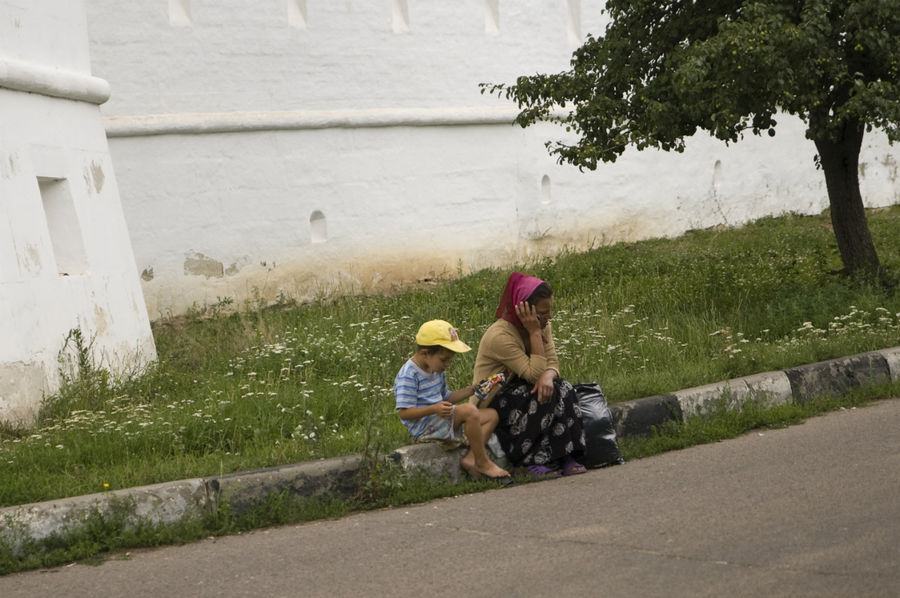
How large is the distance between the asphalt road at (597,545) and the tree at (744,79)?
352 centimetres

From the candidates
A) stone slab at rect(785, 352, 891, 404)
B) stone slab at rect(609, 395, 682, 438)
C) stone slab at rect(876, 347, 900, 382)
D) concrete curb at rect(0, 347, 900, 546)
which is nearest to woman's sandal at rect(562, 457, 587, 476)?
concrete curb at rect(0, 347, 900, 546)

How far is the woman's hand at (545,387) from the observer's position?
6.34 m

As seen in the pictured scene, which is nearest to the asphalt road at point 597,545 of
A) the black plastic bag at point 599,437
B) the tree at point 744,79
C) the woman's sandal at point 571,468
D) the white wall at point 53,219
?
the woman's sandal at point 571,468

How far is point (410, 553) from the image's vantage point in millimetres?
4961

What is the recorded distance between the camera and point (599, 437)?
6508mm

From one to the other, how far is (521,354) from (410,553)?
1.76 metres

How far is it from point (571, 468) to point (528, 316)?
886 mm

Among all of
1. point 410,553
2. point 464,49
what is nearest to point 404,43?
point 464,49

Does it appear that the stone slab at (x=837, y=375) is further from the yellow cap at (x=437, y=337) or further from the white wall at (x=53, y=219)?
the white wall at (x=53, y=219)

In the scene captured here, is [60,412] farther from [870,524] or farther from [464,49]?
[464,49]

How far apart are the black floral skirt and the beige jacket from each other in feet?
0.40

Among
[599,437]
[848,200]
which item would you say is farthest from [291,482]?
[848,200]

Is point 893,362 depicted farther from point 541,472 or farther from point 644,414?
point 541,472

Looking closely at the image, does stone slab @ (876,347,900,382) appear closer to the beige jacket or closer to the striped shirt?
the beige jacket
